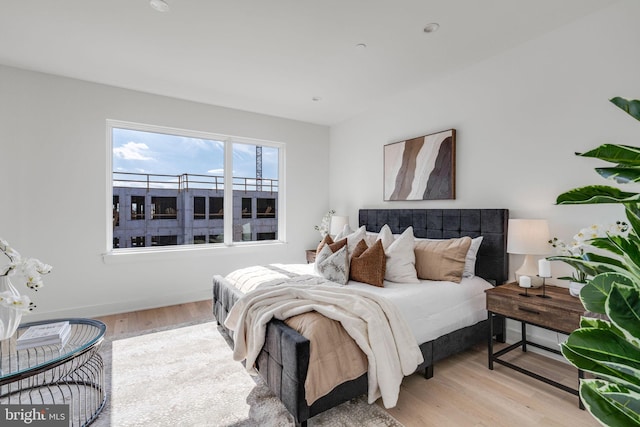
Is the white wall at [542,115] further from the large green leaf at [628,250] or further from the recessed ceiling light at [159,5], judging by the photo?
the recessed ceiling light at [159,5]

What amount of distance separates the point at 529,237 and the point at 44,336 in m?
3.34

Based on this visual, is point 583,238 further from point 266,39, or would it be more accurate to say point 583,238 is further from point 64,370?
point 64,370

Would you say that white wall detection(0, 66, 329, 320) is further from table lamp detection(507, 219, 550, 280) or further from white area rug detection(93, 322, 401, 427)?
table lamp detection(507, 219, 550, 280)

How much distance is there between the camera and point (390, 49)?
9.23 ft

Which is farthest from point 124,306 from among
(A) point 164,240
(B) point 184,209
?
(B) point 184,209

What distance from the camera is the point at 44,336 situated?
1783 mm

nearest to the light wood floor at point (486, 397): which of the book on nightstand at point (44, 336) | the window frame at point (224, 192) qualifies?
the book on nightstand at point (44, 336)

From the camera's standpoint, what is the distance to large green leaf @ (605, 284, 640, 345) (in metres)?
0.63

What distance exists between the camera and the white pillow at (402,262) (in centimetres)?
272

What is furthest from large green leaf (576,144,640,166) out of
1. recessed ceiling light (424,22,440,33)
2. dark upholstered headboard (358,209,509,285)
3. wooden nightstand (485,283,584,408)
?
dark upholstered headboard (358,209,509,285)

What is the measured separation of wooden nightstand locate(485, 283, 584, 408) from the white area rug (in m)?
1.15

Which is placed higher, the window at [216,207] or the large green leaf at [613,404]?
the window at [216,207]

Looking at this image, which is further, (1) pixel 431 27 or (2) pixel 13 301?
(1) pixel 431 27

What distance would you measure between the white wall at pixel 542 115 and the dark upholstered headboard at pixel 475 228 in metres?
0.15
